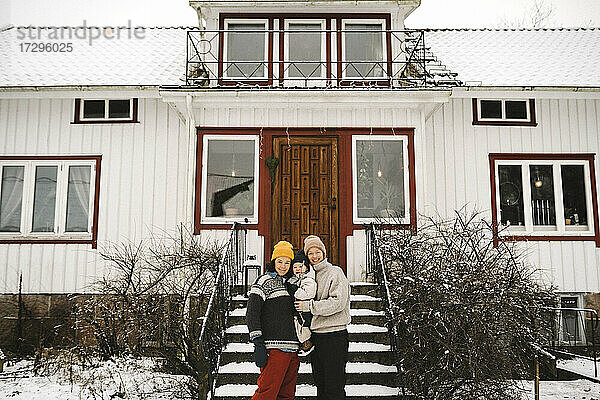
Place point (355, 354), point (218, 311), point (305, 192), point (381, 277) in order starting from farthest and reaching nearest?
point (305, 192)
point (381, 277)
point (218, 311)
point (355, 354)

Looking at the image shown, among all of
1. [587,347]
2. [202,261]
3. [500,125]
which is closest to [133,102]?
[202,261]

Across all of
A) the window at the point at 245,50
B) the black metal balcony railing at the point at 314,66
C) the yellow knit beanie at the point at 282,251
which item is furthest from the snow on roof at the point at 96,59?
the yellow knit beanie at the point at 282,251

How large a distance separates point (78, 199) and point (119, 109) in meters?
1.99

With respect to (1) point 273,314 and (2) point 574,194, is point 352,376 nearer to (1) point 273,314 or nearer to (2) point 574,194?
(1) point 273,314

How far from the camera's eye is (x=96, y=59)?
1314 centimetres

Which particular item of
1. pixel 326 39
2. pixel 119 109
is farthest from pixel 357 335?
pixel 119 109

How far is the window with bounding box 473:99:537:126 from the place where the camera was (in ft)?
39.1

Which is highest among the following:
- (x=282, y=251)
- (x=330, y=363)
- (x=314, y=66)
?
(x=314, y=66)

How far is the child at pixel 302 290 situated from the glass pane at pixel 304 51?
21.8 ft

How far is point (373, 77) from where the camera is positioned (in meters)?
11.9

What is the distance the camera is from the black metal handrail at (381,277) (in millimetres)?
7132

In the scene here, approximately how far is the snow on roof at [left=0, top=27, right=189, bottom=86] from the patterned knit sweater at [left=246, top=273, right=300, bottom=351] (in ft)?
22.0

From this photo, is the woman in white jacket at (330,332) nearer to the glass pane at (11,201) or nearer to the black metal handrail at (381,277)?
the black metal handrail at (381,277)

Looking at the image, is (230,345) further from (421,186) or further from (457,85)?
(457,85)
